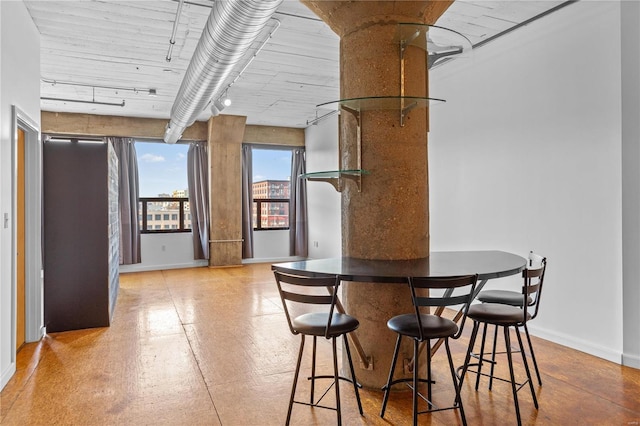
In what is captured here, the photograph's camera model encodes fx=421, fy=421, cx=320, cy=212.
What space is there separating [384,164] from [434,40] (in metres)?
0.91

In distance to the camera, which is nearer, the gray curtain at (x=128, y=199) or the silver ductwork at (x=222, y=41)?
the silver ductwork at (x=222, y=41)

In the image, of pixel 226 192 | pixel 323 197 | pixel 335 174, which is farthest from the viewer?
pixel 323 197

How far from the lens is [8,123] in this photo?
336 cm

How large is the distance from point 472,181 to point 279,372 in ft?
9.94

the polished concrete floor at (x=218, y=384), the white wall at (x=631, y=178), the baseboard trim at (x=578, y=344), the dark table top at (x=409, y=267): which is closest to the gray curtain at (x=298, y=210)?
the polished concrete floor at (x=218, y=384)

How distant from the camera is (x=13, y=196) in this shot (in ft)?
11.5

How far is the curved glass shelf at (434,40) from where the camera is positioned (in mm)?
2736

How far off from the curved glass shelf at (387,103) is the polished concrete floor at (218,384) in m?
1.98

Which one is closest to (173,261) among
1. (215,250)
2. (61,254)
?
(215,250)

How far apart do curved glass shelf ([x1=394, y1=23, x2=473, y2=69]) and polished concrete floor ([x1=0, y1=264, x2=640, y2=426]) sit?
2.43m

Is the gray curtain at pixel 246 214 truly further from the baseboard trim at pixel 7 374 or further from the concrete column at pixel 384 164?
the concrete column at pixel 384 164

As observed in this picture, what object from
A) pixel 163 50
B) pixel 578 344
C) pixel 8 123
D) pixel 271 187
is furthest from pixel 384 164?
pixel 271 187

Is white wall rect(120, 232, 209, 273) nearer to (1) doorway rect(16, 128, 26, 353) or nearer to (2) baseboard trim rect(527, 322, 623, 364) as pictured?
(1) doorway rect(16, 128, 26, 353)

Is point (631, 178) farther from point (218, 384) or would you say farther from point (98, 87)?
point (98, 87)
